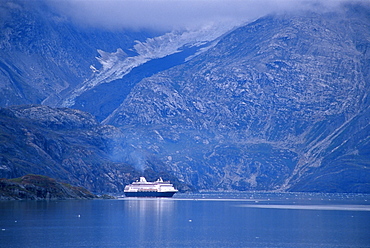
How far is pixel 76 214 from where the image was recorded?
513 ft

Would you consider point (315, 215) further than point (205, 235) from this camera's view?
Yes

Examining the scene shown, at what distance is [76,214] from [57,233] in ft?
133

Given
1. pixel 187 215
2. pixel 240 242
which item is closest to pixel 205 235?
pixel 240 242

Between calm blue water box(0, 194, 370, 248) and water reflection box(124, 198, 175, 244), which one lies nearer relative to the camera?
calm blue water box(0, 194, 370, 248)

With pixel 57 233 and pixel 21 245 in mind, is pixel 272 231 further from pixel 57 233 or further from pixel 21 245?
pixel 21 245

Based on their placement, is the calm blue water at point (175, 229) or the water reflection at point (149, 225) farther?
the water reflection at point (149, 225)

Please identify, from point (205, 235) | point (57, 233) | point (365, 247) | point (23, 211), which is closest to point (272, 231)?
point (205, 235)

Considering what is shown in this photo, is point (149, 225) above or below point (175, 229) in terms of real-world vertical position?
above

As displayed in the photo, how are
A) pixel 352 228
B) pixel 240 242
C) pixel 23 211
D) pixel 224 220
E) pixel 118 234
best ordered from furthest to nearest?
pixel 23 211, pixel 224 220, pixel 352 228, pixel 118 234, pixel 240 242

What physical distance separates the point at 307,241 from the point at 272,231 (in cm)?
1501

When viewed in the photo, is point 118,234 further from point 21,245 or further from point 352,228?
point 352,228

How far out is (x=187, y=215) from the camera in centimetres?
16412

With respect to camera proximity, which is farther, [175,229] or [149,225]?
[149,225]

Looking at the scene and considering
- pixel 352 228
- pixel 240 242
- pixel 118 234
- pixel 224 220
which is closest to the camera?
pixel 240 242
